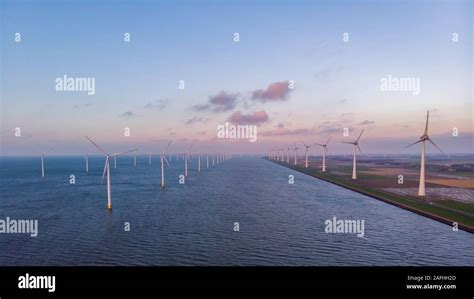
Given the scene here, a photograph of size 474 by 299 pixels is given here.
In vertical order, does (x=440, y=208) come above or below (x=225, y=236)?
above

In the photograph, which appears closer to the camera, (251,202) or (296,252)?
(296,252)

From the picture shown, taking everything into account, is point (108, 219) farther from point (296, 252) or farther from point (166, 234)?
point (296, 252)

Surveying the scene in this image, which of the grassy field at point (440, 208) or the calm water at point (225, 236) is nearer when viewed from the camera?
the calm water at point (225, 236)

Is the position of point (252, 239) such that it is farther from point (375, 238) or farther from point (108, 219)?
point (108, 219)

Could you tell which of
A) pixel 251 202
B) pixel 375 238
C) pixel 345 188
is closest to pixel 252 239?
pixel 375 238

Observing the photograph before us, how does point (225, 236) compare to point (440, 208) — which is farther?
point (440, 208)

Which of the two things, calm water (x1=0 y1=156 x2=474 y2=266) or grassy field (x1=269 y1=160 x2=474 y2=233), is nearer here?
calm water (x1=0 y1=156 x2=474 y2=266)
